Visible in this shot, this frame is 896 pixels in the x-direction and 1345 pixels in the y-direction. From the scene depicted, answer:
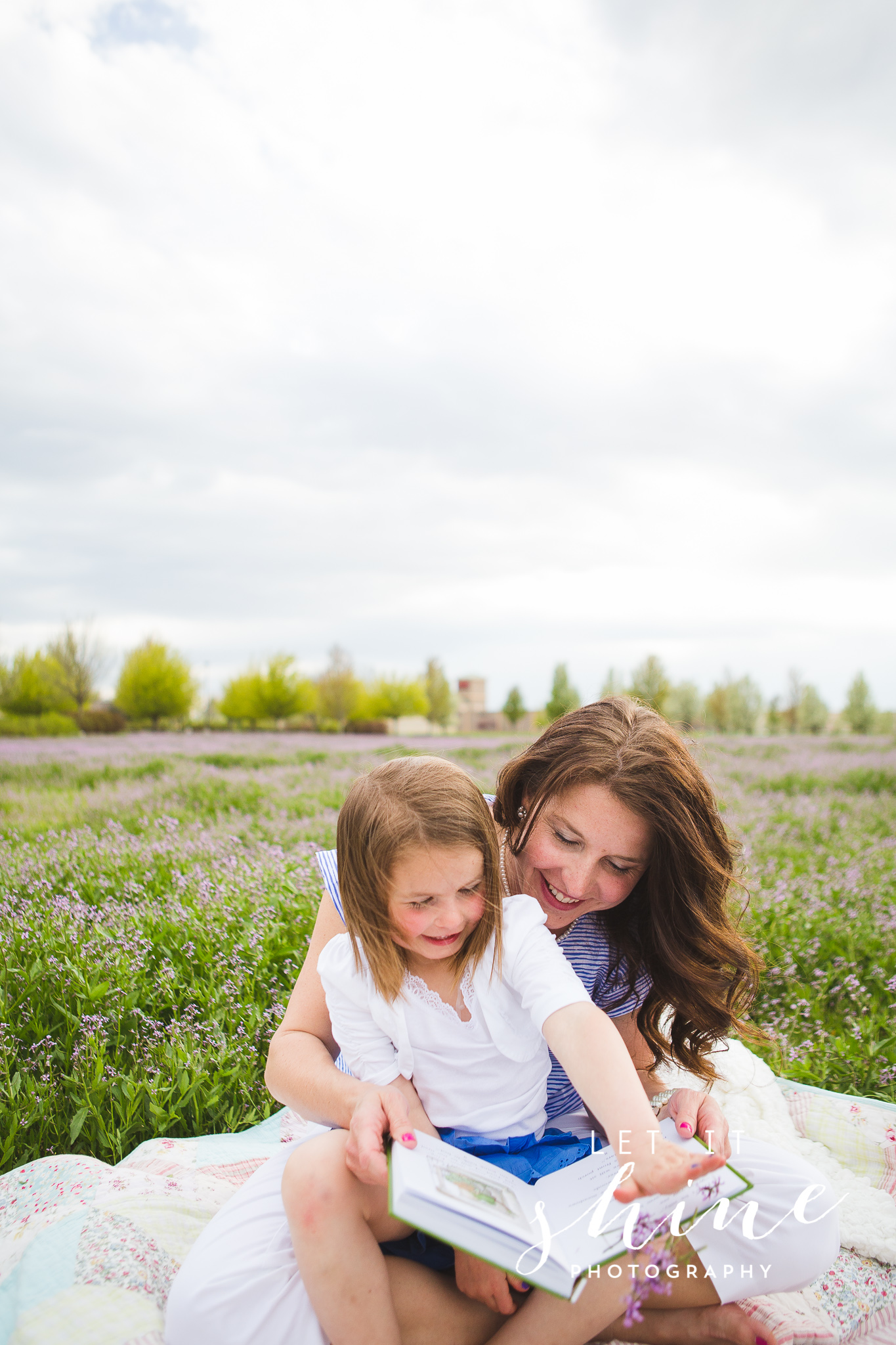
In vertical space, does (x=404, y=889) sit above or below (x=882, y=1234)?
above

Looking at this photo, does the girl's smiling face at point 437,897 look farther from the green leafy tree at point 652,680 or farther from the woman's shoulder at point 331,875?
the green leafy tree at point 652,680

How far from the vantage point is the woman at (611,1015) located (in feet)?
5.47

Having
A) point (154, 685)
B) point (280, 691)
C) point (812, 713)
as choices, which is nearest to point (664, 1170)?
point (154, 685)

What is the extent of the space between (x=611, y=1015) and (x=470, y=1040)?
0.80 m

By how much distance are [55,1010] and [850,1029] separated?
3.58 meters

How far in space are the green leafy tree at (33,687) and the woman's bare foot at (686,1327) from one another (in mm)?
15342

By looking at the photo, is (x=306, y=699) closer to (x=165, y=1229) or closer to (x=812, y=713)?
(x=812, y=713)

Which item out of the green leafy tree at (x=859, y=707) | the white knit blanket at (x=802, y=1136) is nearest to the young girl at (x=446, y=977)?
the white knit blanket at (x=802, y=1136)

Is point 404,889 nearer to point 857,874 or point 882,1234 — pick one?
point 882,1234

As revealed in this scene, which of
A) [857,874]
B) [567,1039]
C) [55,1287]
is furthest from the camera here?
[857,874]

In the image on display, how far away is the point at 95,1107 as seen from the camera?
265 cm

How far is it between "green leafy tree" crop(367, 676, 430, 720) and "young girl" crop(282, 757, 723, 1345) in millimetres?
43295

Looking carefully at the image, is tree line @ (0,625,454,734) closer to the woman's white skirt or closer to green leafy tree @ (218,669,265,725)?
green leafy tree @ (218,669,265,725)

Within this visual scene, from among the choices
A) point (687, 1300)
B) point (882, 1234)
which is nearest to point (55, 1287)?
point (687, 1300)
